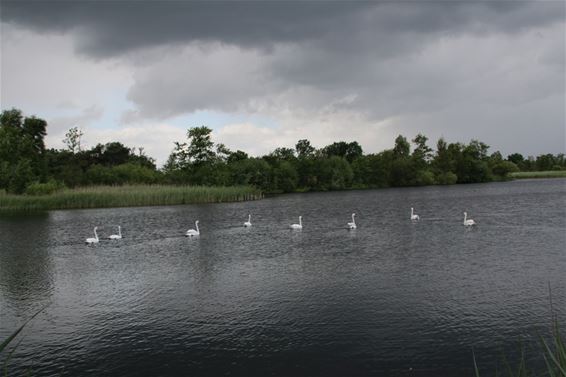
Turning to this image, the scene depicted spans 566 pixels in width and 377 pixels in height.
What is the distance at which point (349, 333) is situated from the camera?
12.7 m

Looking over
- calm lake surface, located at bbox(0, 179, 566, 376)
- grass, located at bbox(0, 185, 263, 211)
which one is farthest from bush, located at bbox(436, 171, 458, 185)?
calm lake surface, located at bbox(0, 179, 566, 376)

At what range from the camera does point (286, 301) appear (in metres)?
15.8

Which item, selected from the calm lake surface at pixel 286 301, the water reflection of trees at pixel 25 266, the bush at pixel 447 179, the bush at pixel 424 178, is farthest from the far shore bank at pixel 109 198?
the bush at pixel 447 179

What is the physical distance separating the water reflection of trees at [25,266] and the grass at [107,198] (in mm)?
17678

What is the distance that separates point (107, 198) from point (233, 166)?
37.1 meters

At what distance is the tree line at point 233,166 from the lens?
72.9 meters

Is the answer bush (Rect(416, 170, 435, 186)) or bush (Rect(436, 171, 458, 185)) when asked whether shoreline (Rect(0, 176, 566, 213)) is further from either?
bush (Rect(436, 171, 458, 185))

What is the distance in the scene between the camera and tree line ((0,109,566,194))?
7294cm

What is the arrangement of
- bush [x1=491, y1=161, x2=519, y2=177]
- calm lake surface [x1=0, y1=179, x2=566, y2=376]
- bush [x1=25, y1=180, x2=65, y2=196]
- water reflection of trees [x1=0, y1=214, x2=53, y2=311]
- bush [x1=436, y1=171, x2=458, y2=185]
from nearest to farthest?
calm lake surface [x1=0, y1=179, x2=566, y2=376], water reflection of trees [x1=0, y1=214, x2=53, y2=311], bush [x1=25, y1=180, x2=65, y2=196], bush [x1=436, y1=171, x2=458, y2=185], bush [x1=491, y1=161, x2=519, y2=177]

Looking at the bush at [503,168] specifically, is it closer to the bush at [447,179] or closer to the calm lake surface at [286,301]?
the bush at [447,179]

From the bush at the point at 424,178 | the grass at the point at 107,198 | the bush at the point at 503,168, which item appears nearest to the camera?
the grass at the point at 107,198

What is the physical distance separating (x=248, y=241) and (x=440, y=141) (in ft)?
362

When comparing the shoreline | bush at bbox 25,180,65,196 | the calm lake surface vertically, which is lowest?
the calm lake surface

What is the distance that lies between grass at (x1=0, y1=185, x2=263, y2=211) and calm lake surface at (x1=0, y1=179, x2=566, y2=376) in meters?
26.8
